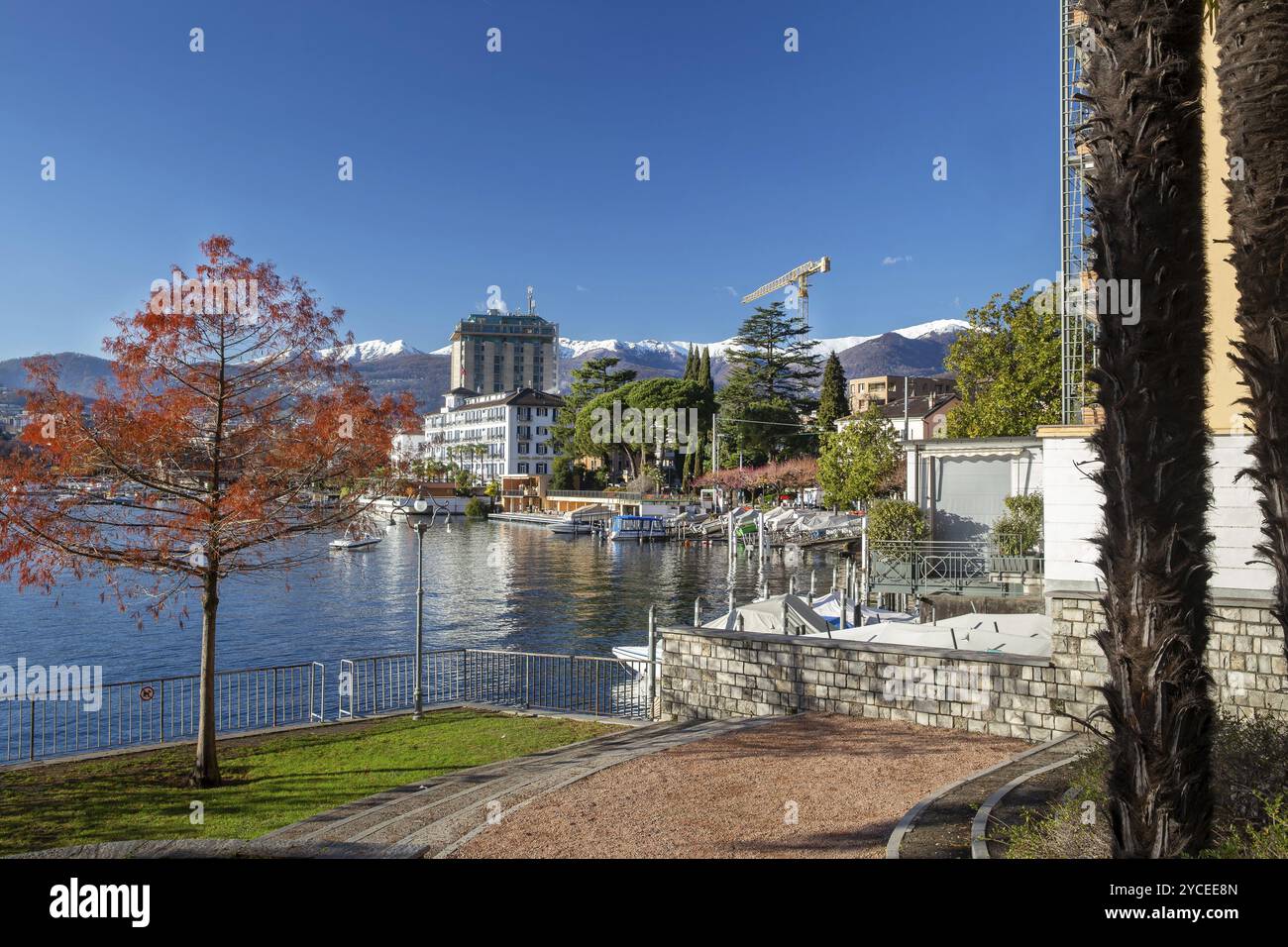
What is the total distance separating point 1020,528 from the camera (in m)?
22.8

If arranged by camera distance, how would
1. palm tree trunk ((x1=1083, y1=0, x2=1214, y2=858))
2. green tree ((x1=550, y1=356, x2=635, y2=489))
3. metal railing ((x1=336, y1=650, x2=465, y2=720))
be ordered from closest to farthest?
palm tree trunk ((x1=1083, y1=0, x2=1214, y2=858)) → metal railing ((x1=336, y1=650, x2=465, y2=720)) → green tree ((x1=550, y1=356, x2=635, y2=489))

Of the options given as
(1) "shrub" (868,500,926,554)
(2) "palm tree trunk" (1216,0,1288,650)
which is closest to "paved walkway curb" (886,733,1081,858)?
(2) "palm tree trunk" (1216,0,1288,650)

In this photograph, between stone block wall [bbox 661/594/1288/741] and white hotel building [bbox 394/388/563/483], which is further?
white hotel building [bbox 394/388/563/483]

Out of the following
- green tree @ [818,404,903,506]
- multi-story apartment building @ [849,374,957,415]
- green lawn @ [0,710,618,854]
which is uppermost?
multi-story apartment building @ [849,374,957,415]

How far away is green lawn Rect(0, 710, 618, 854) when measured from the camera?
33.2ft

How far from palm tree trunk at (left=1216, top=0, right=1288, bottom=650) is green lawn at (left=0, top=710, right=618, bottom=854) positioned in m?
9.66

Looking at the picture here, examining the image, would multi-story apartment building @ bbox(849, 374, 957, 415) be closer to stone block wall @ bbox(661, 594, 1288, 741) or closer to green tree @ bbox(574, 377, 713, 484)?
green tree @ bbox(574, 377, 713, 484)

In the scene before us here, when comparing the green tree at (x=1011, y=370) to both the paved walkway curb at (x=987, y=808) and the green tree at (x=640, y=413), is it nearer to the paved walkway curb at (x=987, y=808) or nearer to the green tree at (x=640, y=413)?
the paved walkway curb at (x=987, y=808)

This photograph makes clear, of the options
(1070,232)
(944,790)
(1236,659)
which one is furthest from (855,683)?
(1070,232)

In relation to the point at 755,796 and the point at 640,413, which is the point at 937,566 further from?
the point at 640,413

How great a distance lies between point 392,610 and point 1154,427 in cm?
3914
